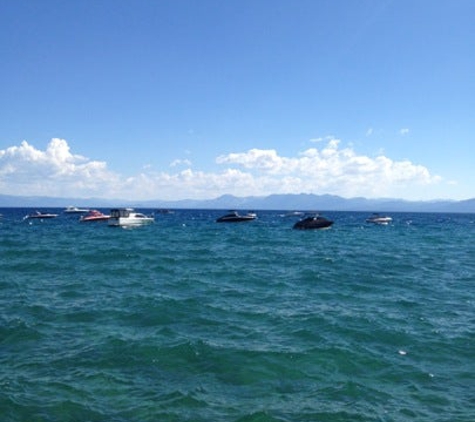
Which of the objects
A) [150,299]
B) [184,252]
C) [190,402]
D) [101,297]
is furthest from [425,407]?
[184,252]

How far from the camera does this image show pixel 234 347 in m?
14.5

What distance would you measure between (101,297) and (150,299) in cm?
259

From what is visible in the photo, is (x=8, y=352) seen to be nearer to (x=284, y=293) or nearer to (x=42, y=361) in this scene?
(x=42, y=361)

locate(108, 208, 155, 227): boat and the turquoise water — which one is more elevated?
locate(108, 208, 155, 227): boat

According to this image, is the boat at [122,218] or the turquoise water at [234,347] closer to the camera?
the turquoise water at [234,347]

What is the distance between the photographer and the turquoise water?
10.5 meters

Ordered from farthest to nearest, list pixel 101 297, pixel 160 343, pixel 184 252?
pixel 184 252 < pixel 101 297 < pixel 160 343

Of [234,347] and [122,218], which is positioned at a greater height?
[122,218]

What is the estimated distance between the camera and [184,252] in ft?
143

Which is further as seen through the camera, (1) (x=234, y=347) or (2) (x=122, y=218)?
(2) (x=122, y=218)

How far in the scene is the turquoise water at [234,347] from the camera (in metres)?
10.5

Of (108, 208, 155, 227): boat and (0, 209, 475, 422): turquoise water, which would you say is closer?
(0, 209, 475, 422): turquoise water

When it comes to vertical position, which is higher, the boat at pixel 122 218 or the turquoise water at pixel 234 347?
the boat at pixel 122 218

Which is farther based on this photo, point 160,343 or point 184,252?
point 184,252
